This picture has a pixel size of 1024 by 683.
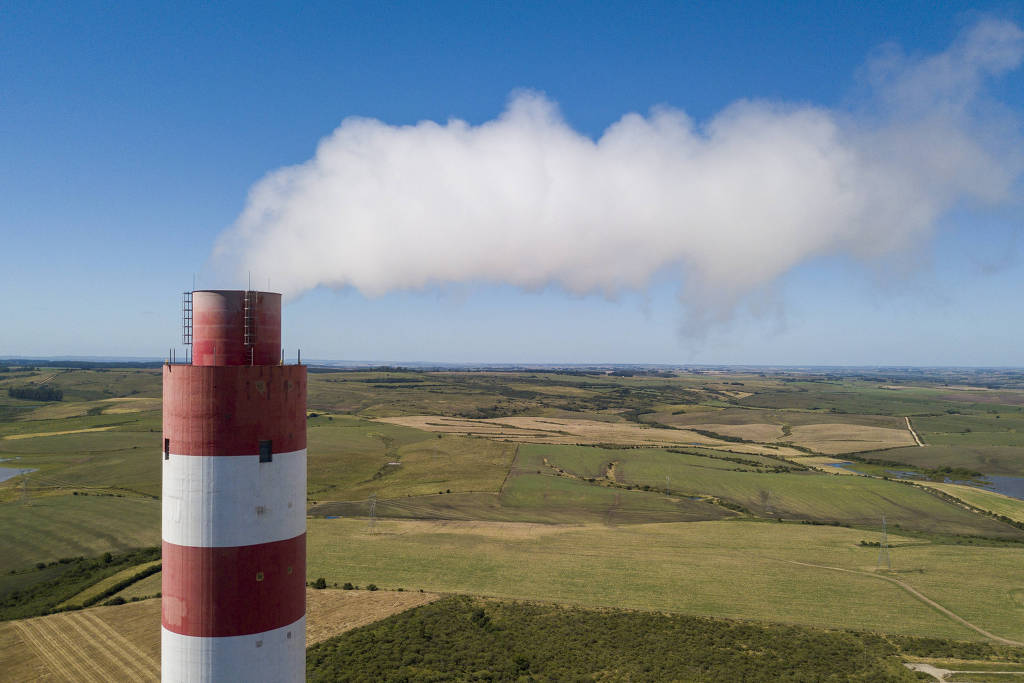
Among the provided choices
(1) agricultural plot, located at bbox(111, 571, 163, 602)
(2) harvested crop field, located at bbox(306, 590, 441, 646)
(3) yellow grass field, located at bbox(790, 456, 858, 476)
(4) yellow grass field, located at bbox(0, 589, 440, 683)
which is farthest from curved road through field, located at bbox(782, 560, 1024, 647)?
(3) yellow grass field, located at bbox(790, 456, 858, 476)

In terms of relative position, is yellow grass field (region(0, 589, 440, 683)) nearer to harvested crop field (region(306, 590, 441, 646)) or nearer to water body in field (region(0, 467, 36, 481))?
harvested crop field (region(306, 590, 441, 646))

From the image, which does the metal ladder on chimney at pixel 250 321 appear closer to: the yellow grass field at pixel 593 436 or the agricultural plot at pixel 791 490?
the agricultural plot at pixel 791 490

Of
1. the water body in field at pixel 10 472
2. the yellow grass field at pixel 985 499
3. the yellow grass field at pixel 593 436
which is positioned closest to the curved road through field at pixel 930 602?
the yellow grass field at pixel 985 499

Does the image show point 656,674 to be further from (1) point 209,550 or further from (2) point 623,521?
(2) point 623,521

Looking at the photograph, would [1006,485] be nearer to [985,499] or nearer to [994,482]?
[994,482]

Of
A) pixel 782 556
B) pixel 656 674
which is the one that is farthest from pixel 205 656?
pixel 782 556

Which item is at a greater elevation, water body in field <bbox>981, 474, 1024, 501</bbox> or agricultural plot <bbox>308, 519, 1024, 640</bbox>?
agricultural plot <bbox>308, 519, 1024, 640</bbox>
